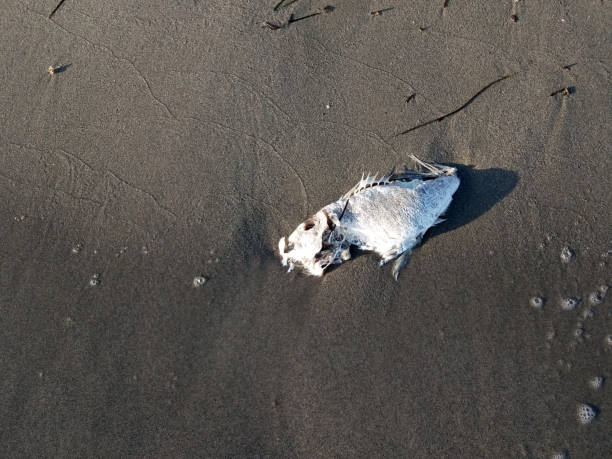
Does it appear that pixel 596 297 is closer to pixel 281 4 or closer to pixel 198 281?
pixel 198 281

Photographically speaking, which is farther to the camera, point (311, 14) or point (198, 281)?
point (311, 14)

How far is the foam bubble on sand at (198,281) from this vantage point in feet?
11.5

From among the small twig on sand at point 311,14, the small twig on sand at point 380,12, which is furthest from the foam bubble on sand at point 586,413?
the small twig on sand at point 311,14

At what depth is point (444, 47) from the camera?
3748mm

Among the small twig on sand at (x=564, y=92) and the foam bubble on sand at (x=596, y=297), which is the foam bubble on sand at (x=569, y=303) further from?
the small twig on sand at (x=564, y=92)

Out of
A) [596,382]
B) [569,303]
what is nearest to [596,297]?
→ [569,303]

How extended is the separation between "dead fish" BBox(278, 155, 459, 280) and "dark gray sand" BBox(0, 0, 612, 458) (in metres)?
0.16

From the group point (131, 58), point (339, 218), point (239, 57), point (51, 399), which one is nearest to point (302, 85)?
point (239, 57)

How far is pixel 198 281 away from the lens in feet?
11.5

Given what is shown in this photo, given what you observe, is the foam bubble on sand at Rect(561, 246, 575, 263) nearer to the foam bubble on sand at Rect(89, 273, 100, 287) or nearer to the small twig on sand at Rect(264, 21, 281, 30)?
the small twig on sand at Rect(264, 21, 281, 30)

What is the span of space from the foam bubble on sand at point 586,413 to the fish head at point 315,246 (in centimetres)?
215

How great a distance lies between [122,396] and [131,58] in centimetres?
289

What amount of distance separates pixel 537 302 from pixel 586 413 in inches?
35.1

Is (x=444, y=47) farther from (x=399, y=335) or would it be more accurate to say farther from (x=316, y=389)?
(x=316, y=389)
